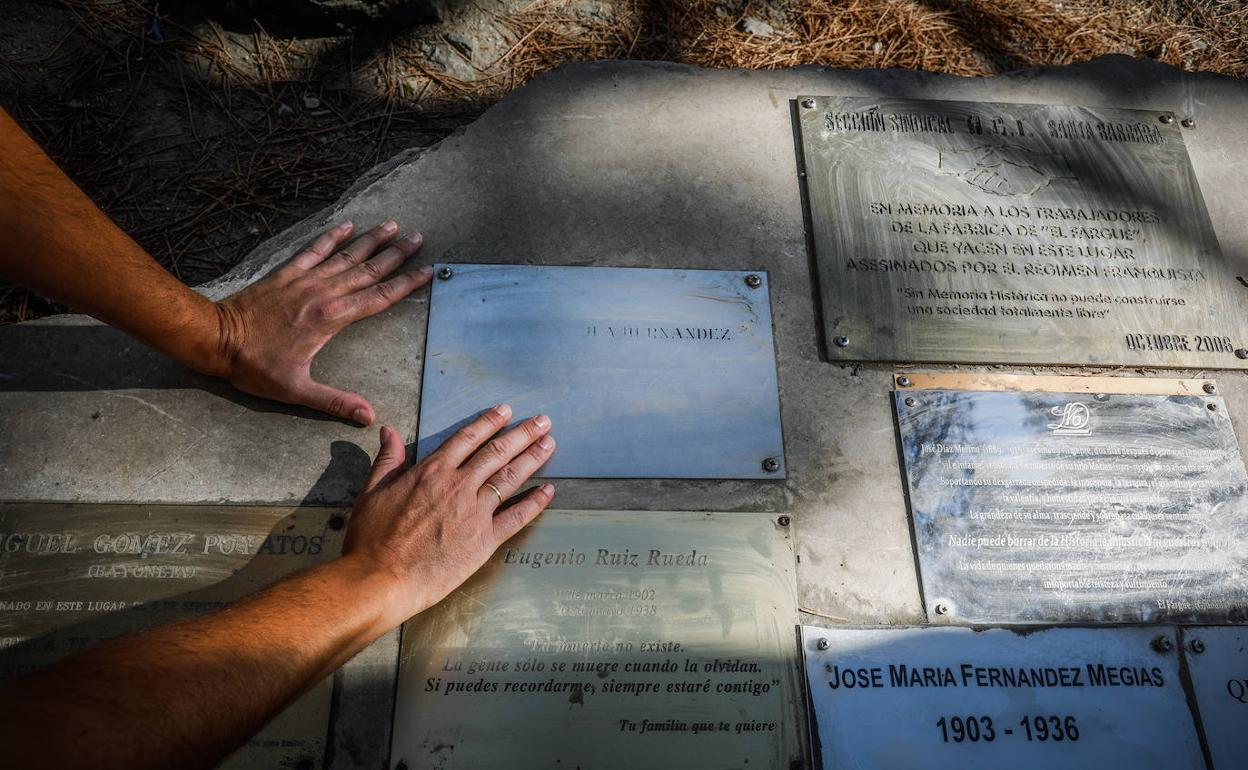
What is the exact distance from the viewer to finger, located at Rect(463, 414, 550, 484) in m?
1.77

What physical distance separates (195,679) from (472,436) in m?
0.79

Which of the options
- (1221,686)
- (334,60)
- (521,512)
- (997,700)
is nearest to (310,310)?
(521,512)

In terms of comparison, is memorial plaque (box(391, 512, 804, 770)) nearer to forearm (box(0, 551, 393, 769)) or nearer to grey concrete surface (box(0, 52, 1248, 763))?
grey concrete surface (box(0, 52, 1248, 763))

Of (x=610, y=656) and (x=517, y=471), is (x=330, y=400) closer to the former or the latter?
(x=517, y=471)

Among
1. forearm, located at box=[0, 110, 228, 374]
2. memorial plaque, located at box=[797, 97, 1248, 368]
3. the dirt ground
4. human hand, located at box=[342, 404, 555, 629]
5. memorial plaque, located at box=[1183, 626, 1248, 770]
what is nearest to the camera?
forearm, located at box=[0, 110, 228, 374]

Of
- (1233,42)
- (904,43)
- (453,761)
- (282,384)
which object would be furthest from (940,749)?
(1233,42)

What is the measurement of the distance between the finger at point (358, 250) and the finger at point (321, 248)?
0.06ft

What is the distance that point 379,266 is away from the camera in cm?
209

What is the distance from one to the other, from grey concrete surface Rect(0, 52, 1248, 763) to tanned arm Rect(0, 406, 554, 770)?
22 centimetres

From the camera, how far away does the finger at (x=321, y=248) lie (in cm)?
205

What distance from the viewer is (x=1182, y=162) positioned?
243 cm

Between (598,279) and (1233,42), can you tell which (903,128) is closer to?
(598,279)

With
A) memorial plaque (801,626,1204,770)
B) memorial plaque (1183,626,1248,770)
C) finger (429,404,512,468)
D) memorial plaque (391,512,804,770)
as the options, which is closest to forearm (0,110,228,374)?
finger (429,404,512,468)

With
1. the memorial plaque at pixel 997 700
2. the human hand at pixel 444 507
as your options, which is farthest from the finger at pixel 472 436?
the memorial plaque at pixel 997 700
